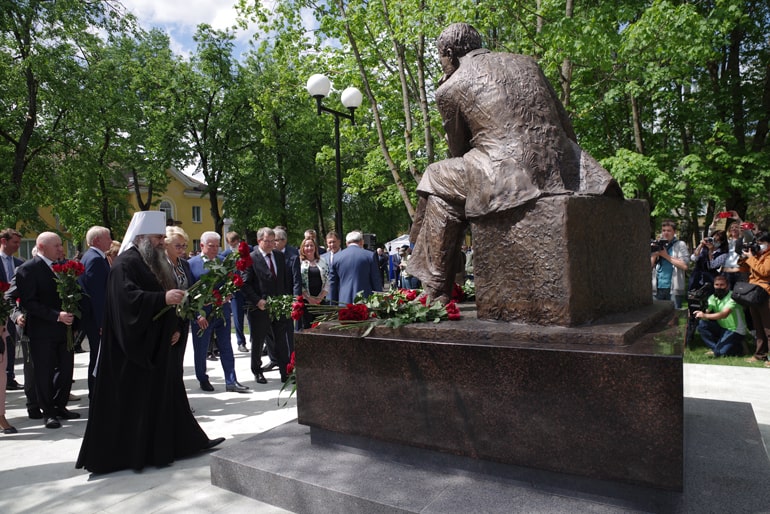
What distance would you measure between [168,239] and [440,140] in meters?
10.3

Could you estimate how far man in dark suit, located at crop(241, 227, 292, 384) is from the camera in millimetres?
7203

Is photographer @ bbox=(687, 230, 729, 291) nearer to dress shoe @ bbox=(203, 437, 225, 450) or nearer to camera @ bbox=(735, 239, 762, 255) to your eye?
camera @ bbox=(735, 239, 762, 255)

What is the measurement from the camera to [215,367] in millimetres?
8633

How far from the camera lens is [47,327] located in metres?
5.80

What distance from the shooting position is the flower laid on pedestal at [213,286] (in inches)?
164

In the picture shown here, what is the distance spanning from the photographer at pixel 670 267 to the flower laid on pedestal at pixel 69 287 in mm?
7465

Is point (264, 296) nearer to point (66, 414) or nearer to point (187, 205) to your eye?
point (66, 414)

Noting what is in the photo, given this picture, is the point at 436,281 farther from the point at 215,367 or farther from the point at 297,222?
the point at 297,222

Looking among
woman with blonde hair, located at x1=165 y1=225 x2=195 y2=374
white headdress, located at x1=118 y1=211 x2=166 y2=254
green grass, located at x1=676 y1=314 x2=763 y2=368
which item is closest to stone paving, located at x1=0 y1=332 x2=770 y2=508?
green grass, located at x1=676 y1=314 x2=763 y2=368

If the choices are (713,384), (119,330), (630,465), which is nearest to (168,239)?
(119,330)

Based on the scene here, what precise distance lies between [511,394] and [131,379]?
2.83m

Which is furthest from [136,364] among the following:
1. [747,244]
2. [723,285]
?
[747,244]

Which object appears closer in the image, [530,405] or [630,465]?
[630,465]

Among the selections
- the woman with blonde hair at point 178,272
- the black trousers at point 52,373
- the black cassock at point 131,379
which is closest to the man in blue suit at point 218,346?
the black trousers at point 52,373
